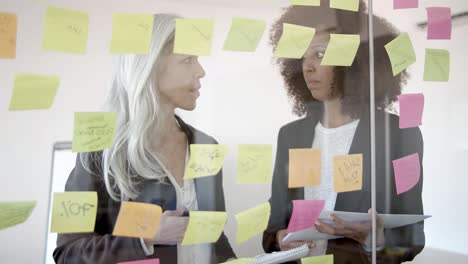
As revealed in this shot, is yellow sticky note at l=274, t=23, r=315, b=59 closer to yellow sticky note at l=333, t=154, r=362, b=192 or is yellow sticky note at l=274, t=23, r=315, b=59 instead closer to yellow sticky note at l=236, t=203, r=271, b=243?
yellow sticky note at l=333, t=154, r=362, b=192

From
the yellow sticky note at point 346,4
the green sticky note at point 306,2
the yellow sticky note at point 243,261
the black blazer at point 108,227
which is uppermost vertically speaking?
the yellow sticky note at point 346,4

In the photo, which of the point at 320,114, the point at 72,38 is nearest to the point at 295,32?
the point at 320,114

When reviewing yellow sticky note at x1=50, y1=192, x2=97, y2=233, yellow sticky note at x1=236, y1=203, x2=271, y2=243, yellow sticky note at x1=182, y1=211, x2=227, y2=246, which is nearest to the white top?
yellow sticky note at x1=236, y1=203, x2=271, y2=243

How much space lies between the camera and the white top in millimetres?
1386

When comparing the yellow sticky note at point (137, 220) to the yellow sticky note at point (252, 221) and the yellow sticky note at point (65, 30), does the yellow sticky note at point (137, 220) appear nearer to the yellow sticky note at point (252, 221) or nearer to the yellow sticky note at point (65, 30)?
the yellow sticky note at point (252, 221)

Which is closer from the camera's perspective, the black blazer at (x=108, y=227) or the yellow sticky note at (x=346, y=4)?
the black blazer at (x=108, y=227)

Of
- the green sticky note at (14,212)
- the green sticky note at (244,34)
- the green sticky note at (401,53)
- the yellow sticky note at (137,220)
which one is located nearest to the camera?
the green sticky note at (14,212)

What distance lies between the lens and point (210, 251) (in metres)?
1.25

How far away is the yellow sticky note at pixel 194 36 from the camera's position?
1199mm

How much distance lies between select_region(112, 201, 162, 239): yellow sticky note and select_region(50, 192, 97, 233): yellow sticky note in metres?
0.07

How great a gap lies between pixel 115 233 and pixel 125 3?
2.02 ft

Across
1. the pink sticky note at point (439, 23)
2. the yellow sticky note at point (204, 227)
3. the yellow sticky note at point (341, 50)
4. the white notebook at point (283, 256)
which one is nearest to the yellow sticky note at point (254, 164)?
the yellow sticky note at point (204, 227)

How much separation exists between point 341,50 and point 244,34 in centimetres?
36

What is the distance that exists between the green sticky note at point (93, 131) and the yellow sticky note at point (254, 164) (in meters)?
0.38
